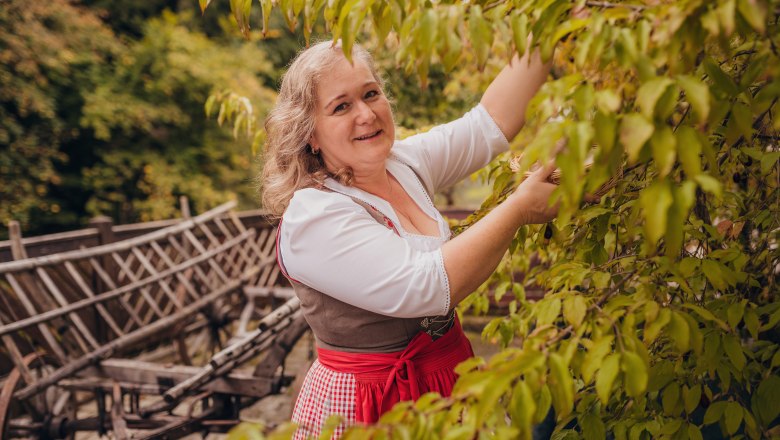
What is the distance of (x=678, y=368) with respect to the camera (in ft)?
4.67

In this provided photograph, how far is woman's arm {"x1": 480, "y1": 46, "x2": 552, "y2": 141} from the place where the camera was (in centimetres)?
177

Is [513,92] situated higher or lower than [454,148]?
higher

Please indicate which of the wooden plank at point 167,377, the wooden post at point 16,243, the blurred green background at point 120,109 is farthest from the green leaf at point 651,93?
the blurred green background at point 120,109

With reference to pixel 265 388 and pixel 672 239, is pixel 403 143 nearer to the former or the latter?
pixel 672 239

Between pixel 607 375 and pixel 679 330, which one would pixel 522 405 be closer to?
pixel 607 375

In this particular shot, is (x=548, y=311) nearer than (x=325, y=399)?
Yes

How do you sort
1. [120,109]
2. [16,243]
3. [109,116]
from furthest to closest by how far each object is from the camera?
[120,109], [109,116], [16,243]

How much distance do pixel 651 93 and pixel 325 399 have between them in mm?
1368

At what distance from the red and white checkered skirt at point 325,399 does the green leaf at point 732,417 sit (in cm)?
95

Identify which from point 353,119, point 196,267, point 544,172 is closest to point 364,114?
point 353,119

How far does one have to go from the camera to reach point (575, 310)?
3.62 feet

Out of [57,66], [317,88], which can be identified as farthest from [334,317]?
[57,66]

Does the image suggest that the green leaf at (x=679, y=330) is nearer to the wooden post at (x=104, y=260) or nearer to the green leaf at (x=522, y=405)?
the green leaf at (x=522, y=405)

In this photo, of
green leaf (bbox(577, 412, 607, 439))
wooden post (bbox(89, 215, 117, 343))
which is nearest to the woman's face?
green leaf (bbox(577, 412, 607, 439))
